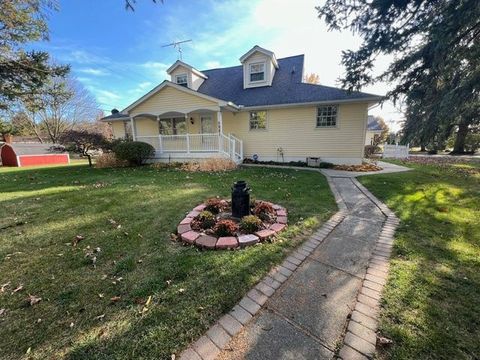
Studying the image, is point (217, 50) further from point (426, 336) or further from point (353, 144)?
point (426, 336)

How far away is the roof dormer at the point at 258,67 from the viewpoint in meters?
13.1

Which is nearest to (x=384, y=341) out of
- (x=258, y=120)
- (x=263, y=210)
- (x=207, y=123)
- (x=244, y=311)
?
(x=244, y=311)

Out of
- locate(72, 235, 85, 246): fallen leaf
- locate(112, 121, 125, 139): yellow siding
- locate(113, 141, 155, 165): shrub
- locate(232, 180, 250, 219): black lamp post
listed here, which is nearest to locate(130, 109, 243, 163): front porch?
locate(113, 141, 155, 165): shrub

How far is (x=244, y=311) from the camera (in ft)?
6.55

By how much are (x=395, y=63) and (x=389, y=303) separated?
9.17 m

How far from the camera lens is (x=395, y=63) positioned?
26.0 ft

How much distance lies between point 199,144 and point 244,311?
427 inches

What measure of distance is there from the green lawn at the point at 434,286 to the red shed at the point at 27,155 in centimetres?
2036

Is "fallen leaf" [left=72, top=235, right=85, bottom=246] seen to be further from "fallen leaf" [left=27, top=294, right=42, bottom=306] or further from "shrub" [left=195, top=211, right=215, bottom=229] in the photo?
"shrub" [left=195, top=211, right=215, bottom=229]

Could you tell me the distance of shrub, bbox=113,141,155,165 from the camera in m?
11.4

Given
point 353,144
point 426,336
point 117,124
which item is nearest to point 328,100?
point 353,144

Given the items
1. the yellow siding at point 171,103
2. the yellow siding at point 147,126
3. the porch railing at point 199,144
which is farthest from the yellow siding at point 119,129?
the porch railing at point 199,144

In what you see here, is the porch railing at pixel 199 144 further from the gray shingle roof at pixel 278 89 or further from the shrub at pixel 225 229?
the shrub at pixel 225 229

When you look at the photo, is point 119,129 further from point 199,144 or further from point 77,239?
point 77,239
